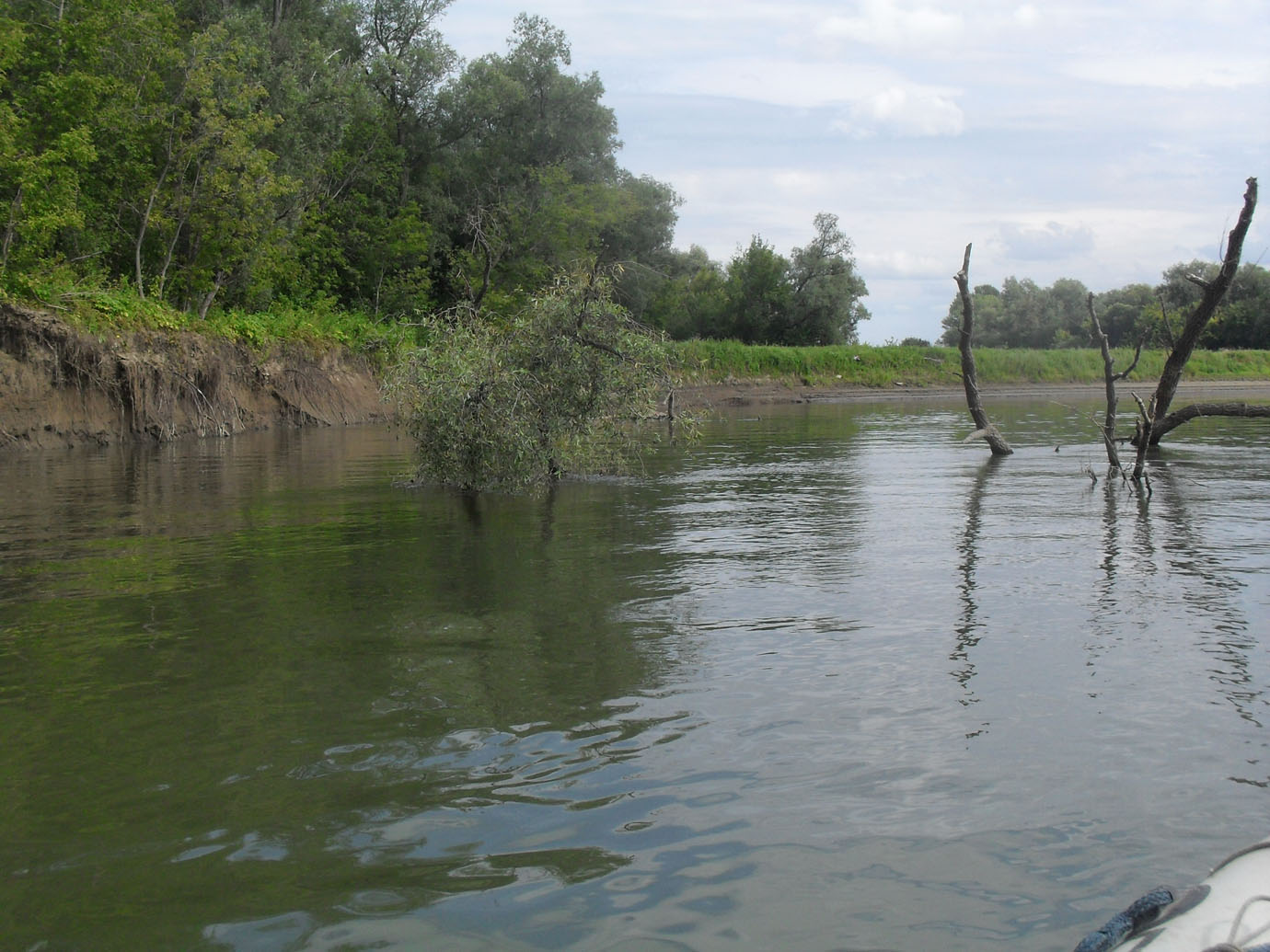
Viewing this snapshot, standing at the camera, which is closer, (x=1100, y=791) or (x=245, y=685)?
(x=1100, y=791)

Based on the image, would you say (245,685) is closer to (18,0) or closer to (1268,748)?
(1268,748)

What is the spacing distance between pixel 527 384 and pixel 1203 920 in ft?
46.8

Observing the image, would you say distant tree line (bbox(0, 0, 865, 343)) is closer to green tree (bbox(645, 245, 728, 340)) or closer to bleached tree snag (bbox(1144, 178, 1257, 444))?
green tree (bbox(645, 245, 728, 340))

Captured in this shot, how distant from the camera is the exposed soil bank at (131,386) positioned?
1091 inches

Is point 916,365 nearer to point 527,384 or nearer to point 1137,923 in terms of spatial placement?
point 527,384

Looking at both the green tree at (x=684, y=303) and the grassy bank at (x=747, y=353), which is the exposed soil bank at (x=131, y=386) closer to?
the grassy bank at (x=747, y=353)

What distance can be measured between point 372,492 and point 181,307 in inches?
917

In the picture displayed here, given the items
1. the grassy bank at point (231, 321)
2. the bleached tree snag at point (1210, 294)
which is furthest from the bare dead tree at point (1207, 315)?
the grassy bank at point (231, 321)

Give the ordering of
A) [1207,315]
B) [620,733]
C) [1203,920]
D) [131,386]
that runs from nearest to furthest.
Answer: [1203,920] < [620,733] < [1207,315] < [131,386]

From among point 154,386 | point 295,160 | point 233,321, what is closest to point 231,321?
point 233,321

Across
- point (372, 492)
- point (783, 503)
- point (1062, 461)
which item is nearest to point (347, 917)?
point (783, 503)

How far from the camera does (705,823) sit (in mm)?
5102

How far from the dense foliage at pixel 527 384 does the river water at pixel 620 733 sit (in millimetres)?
3572

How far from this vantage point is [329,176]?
48.1 metres
